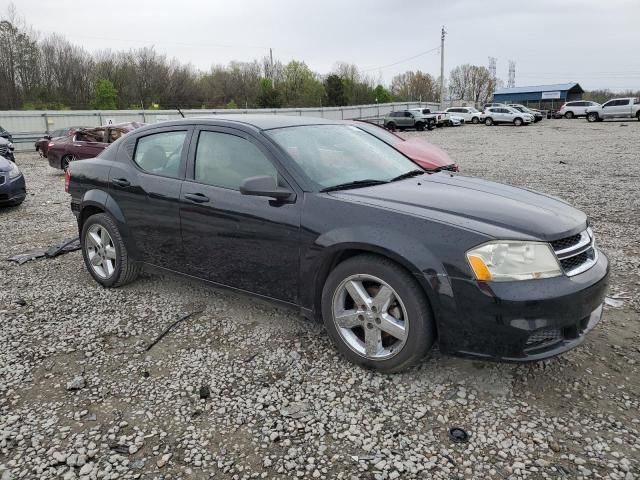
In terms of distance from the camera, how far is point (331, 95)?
209 feet

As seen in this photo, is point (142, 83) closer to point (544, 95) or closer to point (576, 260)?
point (544, 95)

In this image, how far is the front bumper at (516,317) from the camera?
2592 millimetres

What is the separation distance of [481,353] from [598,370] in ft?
3.16

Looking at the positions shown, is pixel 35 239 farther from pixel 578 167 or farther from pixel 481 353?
pixel 578 167

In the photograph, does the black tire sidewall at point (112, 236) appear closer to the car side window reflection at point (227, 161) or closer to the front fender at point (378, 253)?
the car side window reflection at point (227, 161)

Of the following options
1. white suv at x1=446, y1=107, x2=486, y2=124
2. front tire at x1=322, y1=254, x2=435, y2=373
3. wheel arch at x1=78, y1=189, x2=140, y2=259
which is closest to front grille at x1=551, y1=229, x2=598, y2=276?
front tire at x1=322, y1=254, x2=435, y2=373

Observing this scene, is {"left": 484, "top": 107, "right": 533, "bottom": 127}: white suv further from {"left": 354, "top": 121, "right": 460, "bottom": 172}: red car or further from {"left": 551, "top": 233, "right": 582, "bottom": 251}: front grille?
{"left": 551, "top": 233, "right": 582, "bottom": 251}: front grille

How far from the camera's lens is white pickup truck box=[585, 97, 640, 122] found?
33.8m

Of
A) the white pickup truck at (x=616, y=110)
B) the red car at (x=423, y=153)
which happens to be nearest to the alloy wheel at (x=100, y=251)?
the red car at (x=423, y=153)

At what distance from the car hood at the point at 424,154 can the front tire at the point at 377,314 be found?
505 cm

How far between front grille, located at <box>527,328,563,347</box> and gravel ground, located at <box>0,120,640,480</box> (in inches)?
15.3

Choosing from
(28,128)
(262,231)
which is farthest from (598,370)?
(28,128)

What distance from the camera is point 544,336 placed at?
2670mm

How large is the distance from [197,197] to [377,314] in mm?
1716
